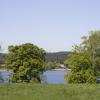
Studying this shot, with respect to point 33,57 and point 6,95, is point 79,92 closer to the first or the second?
point 6,95

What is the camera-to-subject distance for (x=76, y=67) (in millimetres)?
54781

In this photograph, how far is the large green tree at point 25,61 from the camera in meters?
55.7

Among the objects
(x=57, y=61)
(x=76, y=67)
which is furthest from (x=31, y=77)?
(x=57, y=61)

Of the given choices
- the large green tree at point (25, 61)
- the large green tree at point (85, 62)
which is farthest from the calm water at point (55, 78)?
the large green tree at point (85, 62)

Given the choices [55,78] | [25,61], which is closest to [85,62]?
[25,61]

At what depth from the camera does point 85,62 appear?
54781mm

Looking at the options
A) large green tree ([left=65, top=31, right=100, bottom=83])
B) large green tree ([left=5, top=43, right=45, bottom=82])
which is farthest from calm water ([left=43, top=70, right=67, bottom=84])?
large green tree ([left=65, top=31, right=100, bottom=83])

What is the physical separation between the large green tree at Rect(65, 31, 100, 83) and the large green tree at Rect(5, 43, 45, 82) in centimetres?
436

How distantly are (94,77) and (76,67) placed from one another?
3065mm

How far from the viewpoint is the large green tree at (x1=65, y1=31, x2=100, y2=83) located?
54.4 meters

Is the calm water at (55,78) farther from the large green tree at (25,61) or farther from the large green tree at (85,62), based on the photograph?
the large green tree at (85,62)

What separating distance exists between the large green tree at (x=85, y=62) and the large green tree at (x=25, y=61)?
4.36 meters

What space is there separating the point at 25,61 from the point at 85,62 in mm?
8621

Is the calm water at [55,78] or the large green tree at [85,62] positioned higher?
the large green tree at [85,62]
